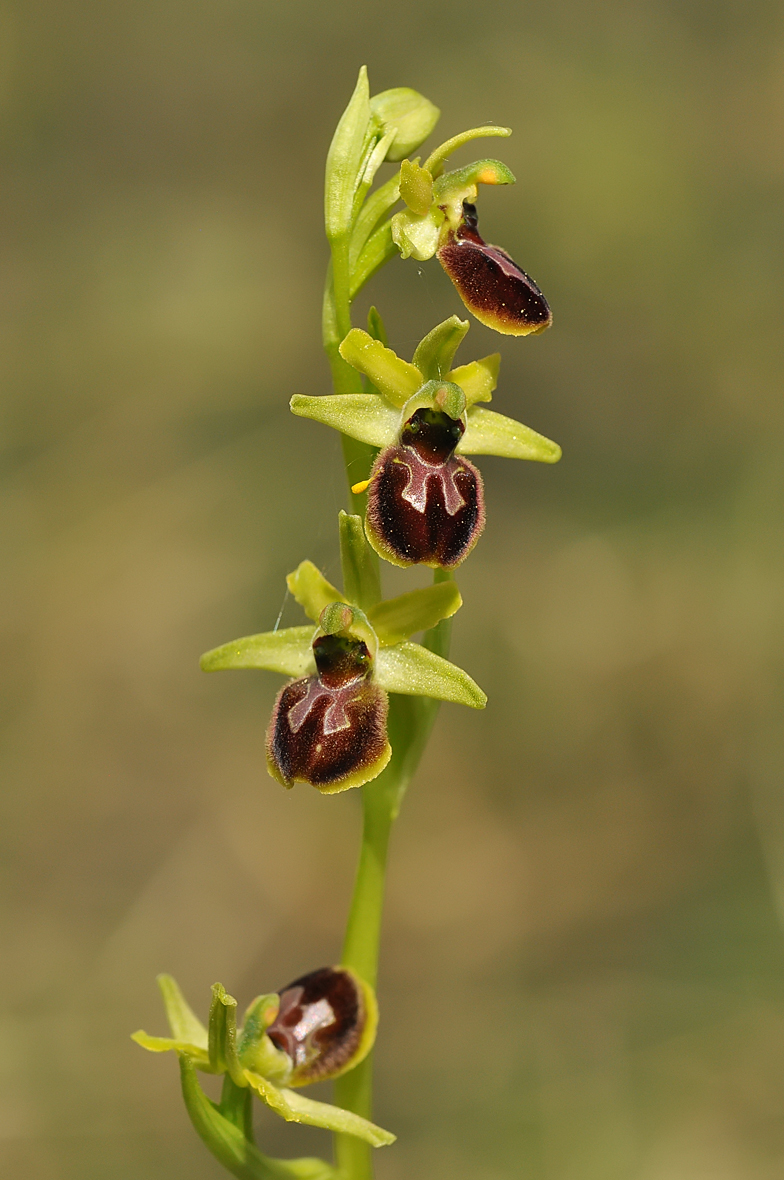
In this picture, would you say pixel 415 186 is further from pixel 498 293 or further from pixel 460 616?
pixel 460 616

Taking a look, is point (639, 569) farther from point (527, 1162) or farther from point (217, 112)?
point (217, 112)

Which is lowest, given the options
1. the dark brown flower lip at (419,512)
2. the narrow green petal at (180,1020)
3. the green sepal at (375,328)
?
the narrow green petal at (180,1020)

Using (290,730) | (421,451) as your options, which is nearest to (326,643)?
(290,730)

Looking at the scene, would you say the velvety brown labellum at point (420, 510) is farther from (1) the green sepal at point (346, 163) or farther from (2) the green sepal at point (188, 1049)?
(2) the green sepal at point (188, 1049)

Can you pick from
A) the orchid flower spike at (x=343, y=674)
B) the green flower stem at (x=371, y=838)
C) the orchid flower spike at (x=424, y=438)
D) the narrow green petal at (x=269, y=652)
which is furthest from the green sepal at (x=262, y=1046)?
the orchid flower spike at (x=424, y=438)

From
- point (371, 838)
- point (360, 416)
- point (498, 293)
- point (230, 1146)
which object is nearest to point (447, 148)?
point (498, 293)

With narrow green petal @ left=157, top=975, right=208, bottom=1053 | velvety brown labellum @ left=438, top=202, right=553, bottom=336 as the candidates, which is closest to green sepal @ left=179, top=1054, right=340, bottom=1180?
narrow green petal @ left=157, top=975, right=208, bottom=1053
